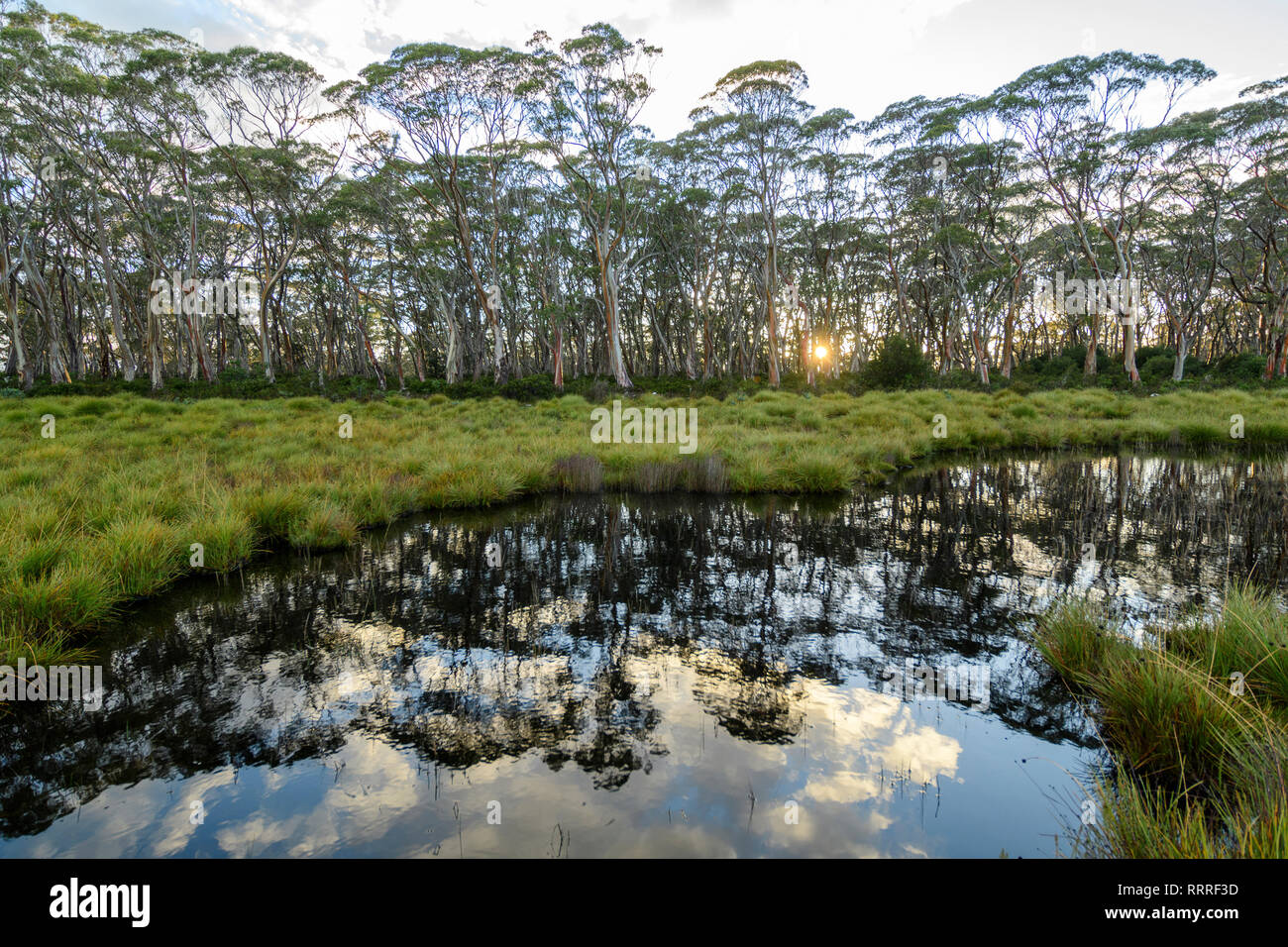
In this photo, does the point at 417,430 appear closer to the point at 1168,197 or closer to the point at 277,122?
the point at 277,122

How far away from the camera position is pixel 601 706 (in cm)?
336

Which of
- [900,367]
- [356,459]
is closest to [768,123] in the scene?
[900,367]

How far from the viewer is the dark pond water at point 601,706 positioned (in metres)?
2.44

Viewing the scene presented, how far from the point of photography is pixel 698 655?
398 cm

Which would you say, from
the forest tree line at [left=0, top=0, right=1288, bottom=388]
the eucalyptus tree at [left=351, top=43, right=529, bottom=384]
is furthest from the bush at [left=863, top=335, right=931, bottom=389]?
the eucalyptus tree at [left=351, top=43, right=529, bottom=384]

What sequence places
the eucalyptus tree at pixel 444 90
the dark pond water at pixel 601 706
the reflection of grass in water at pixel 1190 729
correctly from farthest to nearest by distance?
1. the eucalyptus tree at pixel 444 90
2. the dark pond water at pixel 601 706
3. the reflection of grass in water at pixel 1190 729

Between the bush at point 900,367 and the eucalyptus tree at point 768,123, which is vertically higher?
the eucalyptus tree at point 768,123

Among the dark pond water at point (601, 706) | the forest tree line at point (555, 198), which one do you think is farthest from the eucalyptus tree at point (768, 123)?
the dark pond water at point (601, 706)

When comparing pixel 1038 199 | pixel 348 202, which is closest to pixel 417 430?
pixel 348 202

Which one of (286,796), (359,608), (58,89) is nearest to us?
(286,796)

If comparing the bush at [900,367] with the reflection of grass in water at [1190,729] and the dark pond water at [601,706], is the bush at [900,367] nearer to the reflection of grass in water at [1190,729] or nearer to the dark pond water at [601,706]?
the dark pond water at [601,706]

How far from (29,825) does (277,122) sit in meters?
30.0

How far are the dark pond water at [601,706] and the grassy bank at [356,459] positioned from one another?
53cm

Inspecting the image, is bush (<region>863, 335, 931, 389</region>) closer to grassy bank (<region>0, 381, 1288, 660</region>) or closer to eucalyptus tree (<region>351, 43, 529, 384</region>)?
grassy bank (<region>0, 381, 1288, 660</region>)
